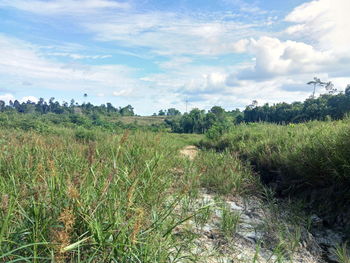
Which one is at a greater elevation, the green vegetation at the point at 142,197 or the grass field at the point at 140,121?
the grass field at the point at 140,121


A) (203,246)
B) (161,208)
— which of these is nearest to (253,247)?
(203,246)

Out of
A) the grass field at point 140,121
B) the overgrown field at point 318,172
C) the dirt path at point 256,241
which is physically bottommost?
the dirt path at point 256,241

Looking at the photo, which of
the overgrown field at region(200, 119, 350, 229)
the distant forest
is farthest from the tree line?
the overgrown field at region(200, 119, 350, 229)

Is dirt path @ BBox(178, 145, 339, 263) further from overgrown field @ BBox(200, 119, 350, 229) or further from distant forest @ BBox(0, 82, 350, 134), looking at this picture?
distant forest @ BBox(0, 82, 350, 134)

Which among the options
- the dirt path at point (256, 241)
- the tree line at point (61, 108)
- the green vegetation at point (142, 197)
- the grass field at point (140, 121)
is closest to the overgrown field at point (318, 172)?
the green vegetation at point (142, 197)

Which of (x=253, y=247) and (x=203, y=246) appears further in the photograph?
(x=253, y=247)

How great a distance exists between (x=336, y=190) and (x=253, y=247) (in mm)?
1838

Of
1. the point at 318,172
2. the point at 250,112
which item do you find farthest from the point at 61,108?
the point at 318,172

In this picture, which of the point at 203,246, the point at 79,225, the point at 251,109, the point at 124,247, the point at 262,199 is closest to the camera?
the point at 124,247

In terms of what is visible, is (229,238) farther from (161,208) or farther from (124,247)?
(124,247)

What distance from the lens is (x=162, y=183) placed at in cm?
334

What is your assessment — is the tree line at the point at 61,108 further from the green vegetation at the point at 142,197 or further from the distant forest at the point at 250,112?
the green vegetation at the point at 142,197

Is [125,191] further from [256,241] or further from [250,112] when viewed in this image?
[250,112]

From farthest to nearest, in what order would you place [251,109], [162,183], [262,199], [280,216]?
[251,109], [262,199], [280,216], [162,183]
